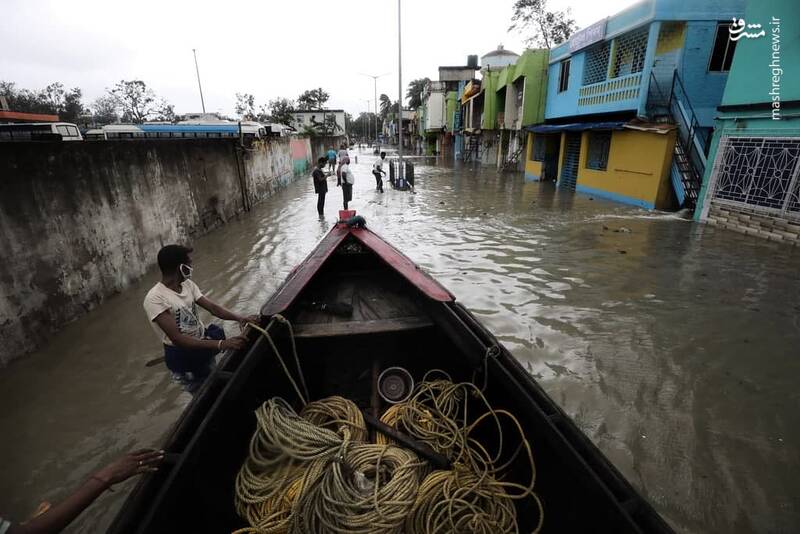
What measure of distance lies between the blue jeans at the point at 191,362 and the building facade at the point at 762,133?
11.2m

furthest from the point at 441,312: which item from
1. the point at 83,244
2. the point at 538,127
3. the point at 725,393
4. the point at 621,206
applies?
the point at 538,127

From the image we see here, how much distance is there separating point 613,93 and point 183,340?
49.8 ft

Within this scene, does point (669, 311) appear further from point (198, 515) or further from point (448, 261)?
point (198, 515)

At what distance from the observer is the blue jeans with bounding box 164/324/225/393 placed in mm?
2836

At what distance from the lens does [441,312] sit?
318 centimetres

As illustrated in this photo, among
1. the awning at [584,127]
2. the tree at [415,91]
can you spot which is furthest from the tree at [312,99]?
the awning at [584,127]

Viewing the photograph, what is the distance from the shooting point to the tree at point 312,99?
6188 centimetres

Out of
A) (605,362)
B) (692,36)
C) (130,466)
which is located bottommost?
(605,362)

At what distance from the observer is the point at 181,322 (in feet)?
9.08

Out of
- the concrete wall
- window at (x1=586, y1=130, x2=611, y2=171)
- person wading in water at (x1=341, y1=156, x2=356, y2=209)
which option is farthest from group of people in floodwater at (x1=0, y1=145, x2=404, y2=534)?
window at (x1=586, y1=130, x2=611, y2=171)

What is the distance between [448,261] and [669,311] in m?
3.71

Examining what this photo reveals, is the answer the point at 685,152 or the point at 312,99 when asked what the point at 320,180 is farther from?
the point at 312,99

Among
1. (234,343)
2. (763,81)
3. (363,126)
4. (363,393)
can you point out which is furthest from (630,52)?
(363,126)

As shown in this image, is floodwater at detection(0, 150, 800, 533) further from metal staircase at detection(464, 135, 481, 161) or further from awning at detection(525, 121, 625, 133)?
metal staircase at detection(464, 135, 481, 161)
